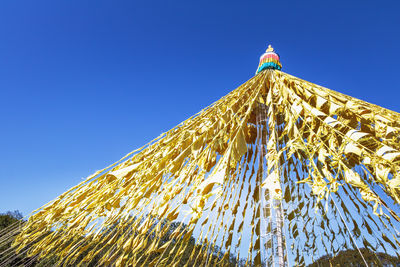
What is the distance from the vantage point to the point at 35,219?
4.80ft

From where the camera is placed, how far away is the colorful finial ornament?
2.44 meters

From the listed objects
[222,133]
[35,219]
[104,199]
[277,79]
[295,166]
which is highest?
[277,79]

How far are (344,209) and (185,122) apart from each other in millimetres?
1661

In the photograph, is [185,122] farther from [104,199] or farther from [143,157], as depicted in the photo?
[104,199]

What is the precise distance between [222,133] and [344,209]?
147 centimetres

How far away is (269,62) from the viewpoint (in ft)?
8.04

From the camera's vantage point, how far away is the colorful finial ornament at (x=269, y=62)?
2439 millimetres

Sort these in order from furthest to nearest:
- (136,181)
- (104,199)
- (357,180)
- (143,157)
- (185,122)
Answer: (185,122)
(143,157)
(136,181)
(104,199)
(357,180)

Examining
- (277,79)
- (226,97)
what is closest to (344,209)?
(277,79)

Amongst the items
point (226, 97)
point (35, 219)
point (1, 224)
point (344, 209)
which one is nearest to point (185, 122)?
point (226, 97)

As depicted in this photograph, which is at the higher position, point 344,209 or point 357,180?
point 344,209

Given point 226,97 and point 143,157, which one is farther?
point 226,97

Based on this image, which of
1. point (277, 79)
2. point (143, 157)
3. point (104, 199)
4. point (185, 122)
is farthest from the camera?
point (277, 79)

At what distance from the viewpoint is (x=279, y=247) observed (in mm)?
1513
